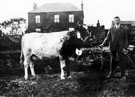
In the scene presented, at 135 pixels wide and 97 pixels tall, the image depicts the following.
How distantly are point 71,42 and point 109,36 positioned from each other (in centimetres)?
150

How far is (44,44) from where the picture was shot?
10.5m

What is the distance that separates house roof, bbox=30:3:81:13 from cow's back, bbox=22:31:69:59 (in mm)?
34963

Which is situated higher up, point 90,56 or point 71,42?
point 71,42

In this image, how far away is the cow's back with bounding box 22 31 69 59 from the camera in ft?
33.0

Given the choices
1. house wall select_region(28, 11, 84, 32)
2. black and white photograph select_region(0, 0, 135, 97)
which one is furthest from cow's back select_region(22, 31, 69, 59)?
house wall select_region(28, 11, 84, 32)

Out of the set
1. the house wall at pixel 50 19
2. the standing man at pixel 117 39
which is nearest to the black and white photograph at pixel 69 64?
the standing man at pixel 117 39

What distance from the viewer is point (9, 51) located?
13.3 metres

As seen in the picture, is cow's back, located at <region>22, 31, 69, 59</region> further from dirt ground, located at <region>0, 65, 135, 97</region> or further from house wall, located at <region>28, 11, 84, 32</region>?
house wall, located at <region>28, 11, 84, 32</region>

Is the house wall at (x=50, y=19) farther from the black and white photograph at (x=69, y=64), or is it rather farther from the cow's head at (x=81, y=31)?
the cow's head at (x=81, y=31)

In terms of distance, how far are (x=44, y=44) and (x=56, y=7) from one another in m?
37.2

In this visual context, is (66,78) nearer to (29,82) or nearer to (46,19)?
(29,82)

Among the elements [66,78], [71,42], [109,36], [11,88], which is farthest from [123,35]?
[11,88]

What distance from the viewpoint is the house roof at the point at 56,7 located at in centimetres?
4575

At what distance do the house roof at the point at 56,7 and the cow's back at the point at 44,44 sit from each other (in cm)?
3496
